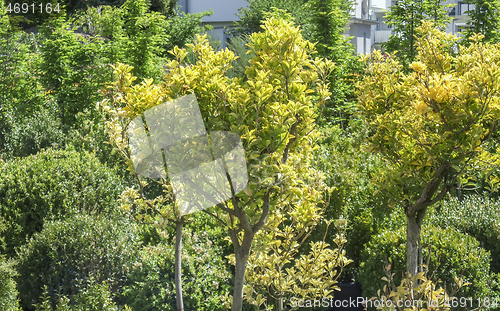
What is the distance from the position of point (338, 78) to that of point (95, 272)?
346 inches

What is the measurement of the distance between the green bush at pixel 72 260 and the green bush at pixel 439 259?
237cm

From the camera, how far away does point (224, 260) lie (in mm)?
4668

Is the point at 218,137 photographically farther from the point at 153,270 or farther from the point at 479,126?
the point at 153,270

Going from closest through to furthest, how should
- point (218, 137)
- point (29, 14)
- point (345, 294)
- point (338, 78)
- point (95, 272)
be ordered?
point (218, 137) → point (95, 272) → point (345, 294) → point (338, 78) → point (29, 14)

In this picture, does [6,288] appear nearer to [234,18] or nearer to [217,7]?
[217,7]

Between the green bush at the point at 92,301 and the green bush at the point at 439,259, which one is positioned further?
the green bush at the point at 439,259

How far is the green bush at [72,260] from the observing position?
4395mm

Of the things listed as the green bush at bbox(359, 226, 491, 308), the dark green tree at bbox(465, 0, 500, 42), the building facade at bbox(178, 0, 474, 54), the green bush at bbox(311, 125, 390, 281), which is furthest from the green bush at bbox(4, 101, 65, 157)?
the building facade at bbox(178, 0, 474, 54)

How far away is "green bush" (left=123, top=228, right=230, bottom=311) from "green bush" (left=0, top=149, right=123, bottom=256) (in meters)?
1.60

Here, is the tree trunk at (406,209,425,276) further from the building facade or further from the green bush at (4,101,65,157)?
the building facade

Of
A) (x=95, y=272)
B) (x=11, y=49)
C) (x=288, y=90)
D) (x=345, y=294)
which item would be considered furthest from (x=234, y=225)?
(x=11, y=49)

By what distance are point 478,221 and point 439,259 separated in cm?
130

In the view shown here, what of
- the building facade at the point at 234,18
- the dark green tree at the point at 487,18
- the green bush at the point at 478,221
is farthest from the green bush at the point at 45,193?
the building facade at the point at 234,18

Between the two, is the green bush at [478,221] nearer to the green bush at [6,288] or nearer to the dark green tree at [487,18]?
the green bush at [6,288]
